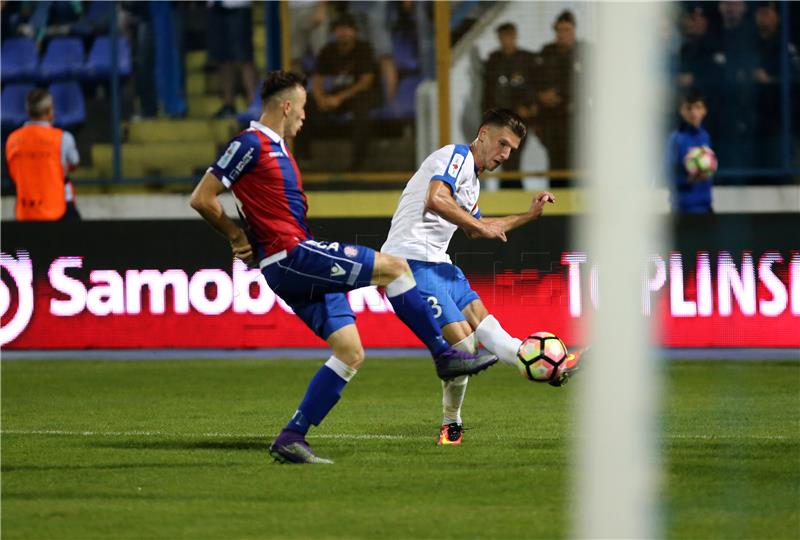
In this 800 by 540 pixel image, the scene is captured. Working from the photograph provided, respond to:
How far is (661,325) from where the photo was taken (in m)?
12.9

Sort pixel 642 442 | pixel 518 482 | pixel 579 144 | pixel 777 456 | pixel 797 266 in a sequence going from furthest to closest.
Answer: pixel 579 144
pixel 797 266
pixel 777 456
pixel 518 482
pixel 642 442

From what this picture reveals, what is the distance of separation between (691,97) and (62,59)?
22.3ft

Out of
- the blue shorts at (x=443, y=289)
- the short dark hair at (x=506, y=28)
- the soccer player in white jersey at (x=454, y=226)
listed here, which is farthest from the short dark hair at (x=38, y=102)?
the blue shorts at (x=443, y=289)

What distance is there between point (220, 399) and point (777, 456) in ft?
13.5

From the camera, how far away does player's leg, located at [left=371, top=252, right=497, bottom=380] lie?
7.55m

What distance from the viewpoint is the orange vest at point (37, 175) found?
48.6 feet

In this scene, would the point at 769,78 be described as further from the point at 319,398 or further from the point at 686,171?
the point at 319,398

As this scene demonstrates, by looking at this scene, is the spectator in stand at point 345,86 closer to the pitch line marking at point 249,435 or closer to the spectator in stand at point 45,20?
the spectator in stand at point 45,20

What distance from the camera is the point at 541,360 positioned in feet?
26.2

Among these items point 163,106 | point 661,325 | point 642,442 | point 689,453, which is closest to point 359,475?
point 689,453

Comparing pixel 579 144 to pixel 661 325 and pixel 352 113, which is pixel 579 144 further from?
pixel 661 325

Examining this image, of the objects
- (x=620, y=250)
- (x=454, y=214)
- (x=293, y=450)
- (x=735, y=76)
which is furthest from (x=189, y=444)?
(x=735, y=76)

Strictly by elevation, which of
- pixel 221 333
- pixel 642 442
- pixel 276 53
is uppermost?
pixel 276 53

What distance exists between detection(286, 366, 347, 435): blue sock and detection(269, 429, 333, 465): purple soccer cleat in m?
0.04
